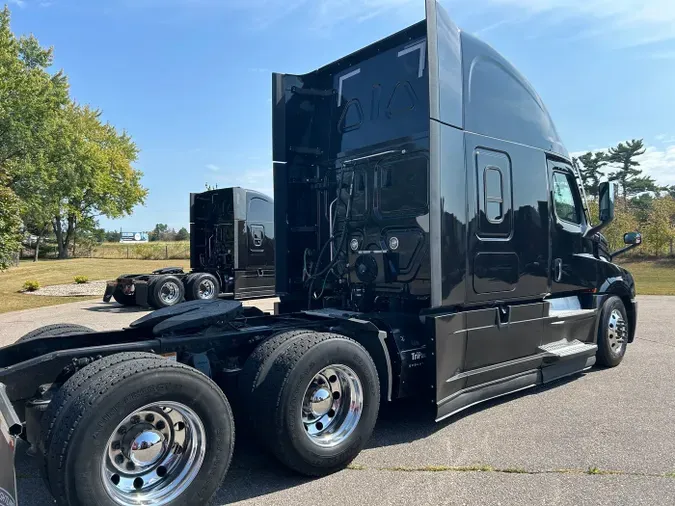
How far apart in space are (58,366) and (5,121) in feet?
106

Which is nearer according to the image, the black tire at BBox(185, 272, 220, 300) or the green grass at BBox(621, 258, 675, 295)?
the black tire at BBox(185, 272, 220, 300)

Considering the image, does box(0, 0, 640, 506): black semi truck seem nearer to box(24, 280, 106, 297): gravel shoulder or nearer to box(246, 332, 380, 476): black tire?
box(246, 332, 380, 476): black tire

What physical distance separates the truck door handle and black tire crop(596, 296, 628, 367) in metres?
1.08

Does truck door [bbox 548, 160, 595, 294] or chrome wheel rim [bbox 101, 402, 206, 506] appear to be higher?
truck door [bbox 548, 160, 595, 294]

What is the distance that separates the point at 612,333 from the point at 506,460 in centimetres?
356

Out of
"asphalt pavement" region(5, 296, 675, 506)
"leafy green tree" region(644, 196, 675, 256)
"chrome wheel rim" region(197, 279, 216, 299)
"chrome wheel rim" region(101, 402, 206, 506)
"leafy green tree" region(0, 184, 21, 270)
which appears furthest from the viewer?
"leafy green tree" region(644, 196, 675, 256)

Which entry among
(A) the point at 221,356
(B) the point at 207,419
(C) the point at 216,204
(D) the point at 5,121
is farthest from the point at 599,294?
(D) the point at 5,121

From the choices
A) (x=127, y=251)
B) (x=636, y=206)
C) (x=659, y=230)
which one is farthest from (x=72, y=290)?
(x=636, y=206)

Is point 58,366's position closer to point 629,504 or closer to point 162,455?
point 162,455

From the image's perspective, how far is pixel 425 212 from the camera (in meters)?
4.66

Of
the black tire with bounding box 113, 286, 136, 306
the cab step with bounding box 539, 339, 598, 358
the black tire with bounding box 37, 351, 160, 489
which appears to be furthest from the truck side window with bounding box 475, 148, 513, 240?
the black tire with bounding box 113, 286, 136, 306

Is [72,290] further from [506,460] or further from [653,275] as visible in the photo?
[653,275]

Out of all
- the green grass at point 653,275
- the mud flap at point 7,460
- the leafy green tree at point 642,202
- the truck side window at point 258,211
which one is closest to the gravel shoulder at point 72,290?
the truck side window at point 258,211

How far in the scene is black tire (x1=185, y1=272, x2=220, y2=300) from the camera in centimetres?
1347
